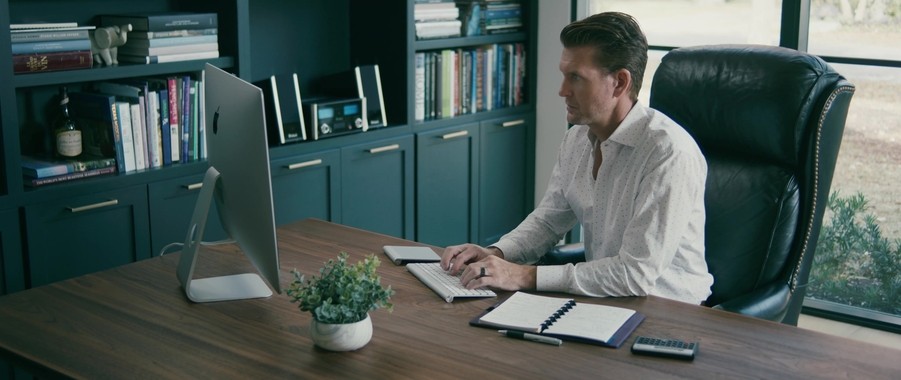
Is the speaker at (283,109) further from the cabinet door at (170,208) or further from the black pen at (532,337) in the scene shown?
the black pen at (532,337)

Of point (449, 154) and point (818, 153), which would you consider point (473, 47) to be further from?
point (818, 153)

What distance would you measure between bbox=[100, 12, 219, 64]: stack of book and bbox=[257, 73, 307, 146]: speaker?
0.93 ft

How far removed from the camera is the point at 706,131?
2627mm

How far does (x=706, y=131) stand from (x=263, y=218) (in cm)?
126

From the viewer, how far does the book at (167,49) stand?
10.7ft

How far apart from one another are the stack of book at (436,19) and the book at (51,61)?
1.43m

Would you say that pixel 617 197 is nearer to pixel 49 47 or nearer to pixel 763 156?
pixel 763 156

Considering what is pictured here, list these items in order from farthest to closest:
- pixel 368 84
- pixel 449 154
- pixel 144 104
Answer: pixel 449 154 < pixel 368 84 < pixel 144 104

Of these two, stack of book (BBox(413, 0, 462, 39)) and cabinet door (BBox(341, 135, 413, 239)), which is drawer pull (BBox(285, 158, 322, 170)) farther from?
stack of book (BBox(413, 0, 462, 39))

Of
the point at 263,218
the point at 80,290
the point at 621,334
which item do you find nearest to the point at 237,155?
the point at 263,218

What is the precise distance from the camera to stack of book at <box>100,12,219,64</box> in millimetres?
3238

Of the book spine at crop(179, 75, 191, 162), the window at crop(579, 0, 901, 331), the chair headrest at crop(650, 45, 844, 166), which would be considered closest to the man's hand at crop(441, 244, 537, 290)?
the chair headrest at crop(650, 45, 844, 166)

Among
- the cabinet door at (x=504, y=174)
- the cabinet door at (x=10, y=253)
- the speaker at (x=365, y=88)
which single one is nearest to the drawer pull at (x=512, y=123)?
the cabinet door at (x=504, y=174)

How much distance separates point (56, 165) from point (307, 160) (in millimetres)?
951
